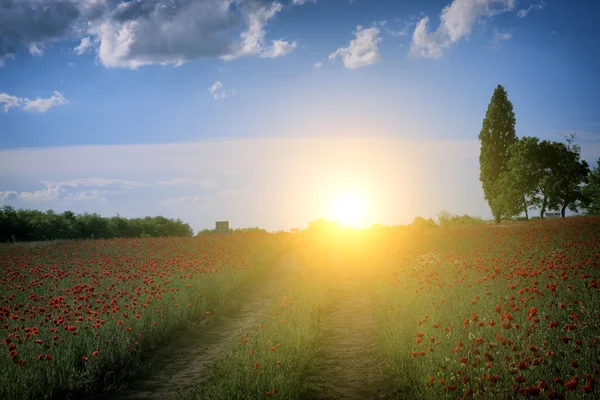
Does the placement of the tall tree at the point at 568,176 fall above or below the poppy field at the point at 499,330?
above

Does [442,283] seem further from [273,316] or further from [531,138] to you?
[531,138]

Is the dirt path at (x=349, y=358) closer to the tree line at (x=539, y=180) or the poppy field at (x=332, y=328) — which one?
the poppy field at (x=332, y=328)

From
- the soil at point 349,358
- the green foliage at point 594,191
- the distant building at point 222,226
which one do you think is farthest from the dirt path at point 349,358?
the green foliage at point 594,191

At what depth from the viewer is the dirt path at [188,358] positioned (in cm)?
738

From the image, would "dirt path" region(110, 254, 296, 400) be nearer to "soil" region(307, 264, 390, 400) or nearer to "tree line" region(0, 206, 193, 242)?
"soil" region(307, 264, 390, 400)

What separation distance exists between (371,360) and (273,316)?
3492mm

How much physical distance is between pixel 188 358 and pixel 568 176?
158ft

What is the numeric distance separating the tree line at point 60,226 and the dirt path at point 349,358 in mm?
26922

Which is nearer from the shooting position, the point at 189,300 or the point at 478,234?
the point at 189,300

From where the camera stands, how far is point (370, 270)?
20.4 metres

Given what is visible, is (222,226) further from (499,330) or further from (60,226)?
(499,330)

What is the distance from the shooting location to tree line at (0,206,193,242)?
104 ft

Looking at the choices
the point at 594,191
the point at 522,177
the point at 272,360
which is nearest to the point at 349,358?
the point at 272,360

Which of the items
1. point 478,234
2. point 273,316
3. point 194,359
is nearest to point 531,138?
point 478,234
